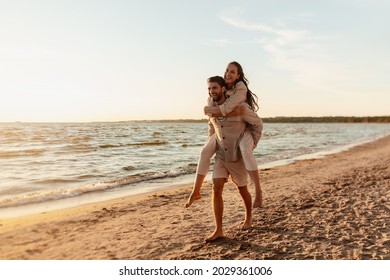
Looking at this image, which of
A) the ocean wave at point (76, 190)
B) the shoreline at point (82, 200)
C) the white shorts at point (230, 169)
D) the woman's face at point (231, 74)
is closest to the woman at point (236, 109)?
the woman's face at point (231, 74)

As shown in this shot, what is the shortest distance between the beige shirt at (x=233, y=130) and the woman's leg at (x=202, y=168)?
148 mm

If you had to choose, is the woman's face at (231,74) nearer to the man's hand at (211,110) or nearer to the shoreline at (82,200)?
the man's hand at (211,110)

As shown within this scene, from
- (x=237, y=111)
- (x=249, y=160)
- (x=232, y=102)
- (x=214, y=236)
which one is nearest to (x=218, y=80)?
(x=232, y=102)

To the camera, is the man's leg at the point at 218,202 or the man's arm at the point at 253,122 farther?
the man's leg at the point at 218,202

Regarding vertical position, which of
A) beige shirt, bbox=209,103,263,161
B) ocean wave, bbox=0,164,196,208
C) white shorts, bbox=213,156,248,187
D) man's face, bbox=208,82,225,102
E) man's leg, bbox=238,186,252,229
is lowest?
ocean wave, bbox=0,164,196,208

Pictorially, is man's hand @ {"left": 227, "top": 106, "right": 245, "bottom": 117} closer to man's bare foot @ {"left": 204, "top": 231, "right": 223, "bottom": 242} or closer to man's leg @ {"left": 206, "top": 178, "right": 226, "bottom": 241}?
man's leg @ {"left": 206, "top": 178, "right": 226, "bottom": 241}

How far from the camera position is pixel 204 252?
15.3 feet

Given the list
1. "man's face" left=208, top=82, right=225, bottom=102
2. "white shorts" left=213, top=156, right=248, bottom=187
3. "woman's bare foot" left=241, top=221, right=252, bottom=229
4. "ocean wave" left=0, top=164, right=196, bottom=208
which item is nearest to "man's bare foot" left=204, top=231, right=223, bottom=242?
"woman's bare foot" left=241, top=221, right=252, bottom=229

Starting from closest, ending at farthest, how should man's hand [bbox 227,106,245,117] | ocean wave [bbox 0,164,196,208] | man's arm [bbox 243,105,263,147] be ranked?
1. man's hand [bbox 227,106,245,117]
2. man's arm [bbox 243,105,263,147]
3. ocean wave [bbox 0,164,196,208]

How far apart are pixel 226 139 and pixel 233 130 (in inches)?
6.3

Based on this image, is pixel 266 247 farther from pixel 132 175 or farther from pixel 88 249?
pixel 132 175

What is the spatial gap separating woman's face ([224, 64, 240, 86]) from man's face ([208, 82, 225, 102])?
0.44 ft

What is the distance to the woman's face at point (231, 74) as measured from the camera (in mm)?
4695

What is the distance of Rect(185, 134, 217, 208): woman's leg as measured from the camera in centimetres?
484
